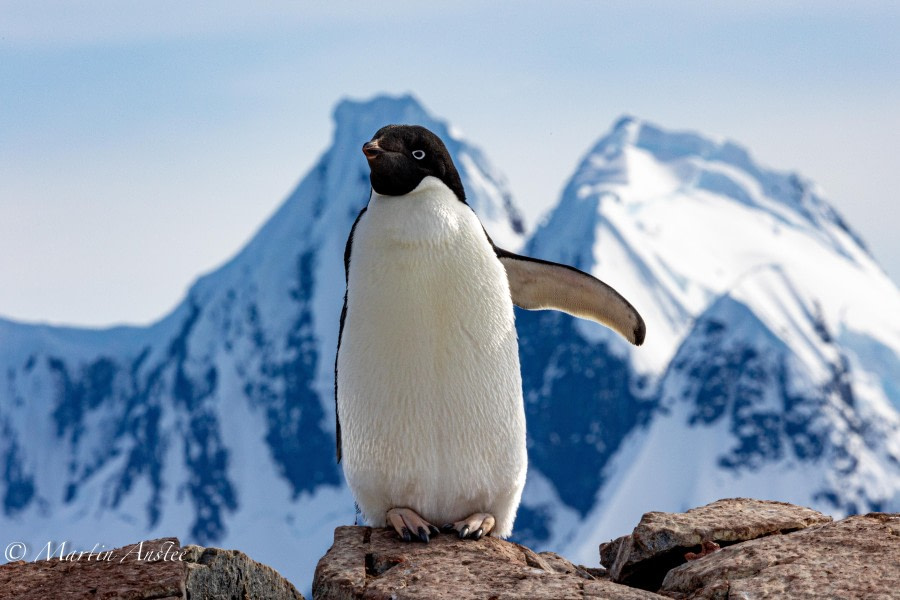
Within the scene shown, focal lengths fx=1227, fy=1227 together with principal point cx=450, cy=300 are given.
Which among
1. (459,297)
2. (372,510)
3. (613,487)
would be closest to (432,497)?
(372,510)

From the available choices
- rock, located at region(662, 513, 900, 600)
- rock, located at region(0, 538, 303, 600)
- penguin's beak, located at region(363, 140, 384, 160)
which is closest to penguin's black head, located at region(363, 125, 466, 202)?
penguin's beak, located at region(363, 140, 384, 160)

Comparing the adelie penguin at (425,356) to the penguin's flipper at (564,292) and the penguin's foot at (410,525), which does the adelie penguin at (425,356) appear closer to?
the penguin's foot at (410,525)

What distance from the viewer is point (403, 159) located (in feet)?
20.1

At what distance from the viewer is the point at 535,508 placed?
616 feet

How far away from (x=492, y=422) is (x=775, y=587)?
1.65m

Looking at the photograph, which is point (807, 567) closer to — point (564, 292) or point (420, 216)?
point (564, 292)

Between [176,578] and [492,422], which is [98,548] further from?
[492,422]

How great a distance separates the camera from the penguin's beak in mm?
5930

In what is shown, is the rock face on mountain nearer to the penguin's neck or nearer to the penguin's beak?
the penguin's neck

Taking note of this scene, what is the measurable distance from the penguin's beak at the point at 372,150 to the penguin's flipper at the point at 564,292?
1162 mm

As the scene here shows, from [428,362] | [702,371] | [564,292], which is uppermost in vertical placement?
[702,371]

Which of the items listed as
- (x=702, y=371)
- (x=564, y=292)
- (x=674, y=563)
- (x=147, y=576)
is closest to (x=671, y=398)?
(x=702, y=371)

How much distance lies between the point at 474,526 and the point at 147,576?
5.64ft

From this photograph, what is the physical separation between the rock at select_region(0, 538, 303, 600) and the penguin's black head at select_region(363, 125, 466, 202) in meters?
1.94
